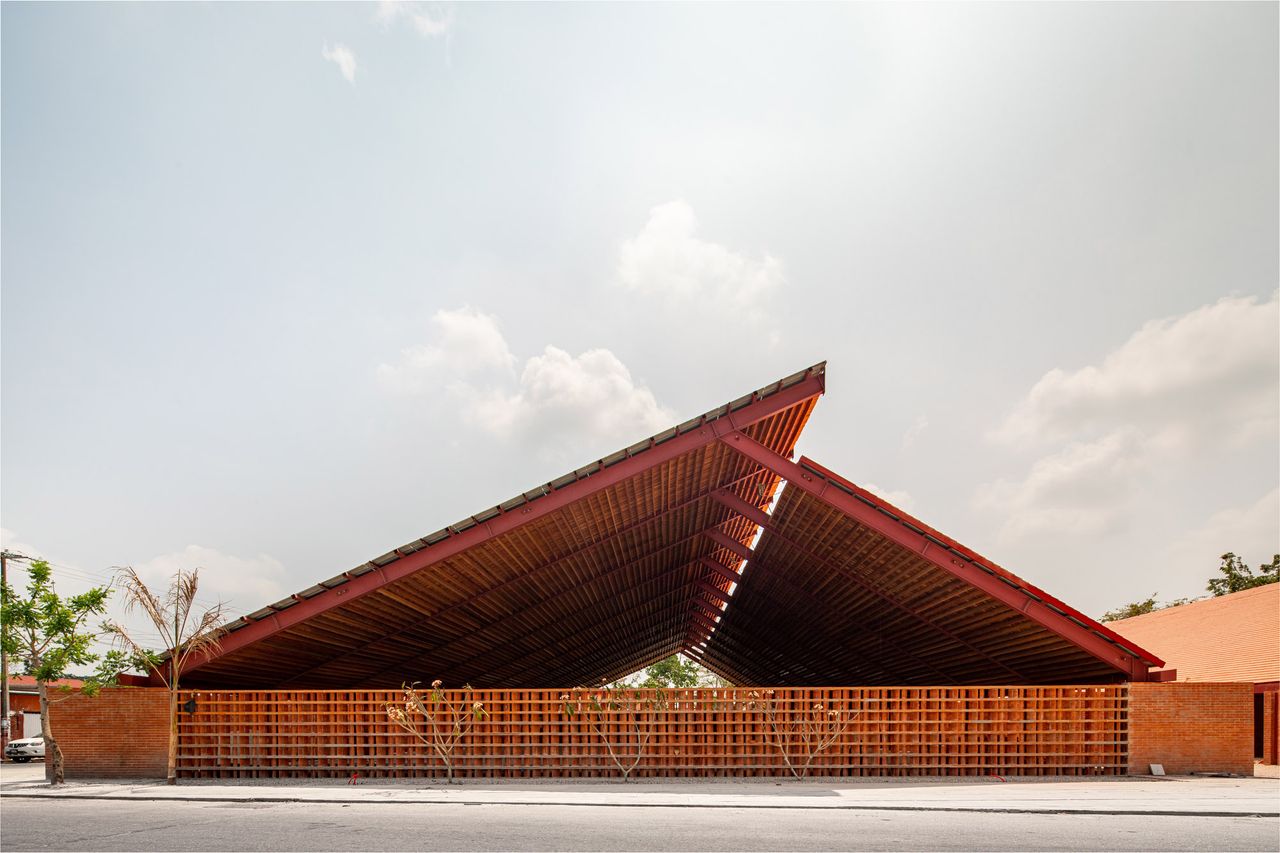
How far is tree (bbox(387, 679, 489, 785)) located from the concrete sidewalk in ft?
2.83

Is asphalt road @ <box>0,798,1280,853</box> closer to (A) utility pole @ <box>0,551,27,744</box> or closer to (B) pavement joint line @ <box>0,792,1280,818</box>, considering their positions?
(B) pavement joint line @ <box>0,792,1280,818</box>

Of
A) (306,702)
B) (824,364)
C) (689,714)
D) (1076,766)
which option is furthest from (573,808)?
(1076,766)

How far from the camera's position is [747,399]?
18906 millimetres

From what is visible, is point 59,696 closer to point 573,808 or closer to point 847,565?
point 573,808

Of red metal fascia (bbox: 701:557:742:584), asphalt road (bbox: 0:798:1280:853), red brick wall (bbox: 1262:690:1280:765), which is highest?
red metal fascia (bbox: 701:557:742:584)

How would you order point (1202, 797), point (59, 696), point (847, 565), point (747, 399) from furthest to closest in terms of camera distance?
1. point (847, 565)
2. point (59, 696)
3. point (747, 399)
4. point (1202, 797)

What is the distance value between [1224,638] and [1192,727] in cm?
1203

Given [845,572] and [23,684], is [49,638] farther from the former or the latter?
[23,684]

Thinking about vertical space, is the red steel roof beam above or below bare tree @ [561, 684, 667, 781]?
above

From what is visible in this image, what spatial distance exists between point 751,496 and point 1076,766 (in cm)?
1148

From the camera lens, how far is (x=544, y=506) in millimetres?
19203

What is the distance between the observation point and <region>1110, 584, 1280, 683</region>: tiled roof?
25.4m

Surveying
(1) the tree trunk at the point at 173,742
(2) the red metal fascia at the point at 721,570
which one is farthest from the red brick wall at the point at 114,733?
(2) the red metal fascia at the point at 721,570

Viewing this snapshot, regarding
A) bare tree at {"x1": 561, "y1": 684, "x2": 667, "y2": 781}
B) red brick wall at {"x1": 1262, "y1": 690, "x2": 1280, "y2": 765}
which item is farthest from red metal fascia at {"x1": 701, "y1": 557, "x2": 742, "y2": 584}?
red brick wall at {"x1": 1262, "y1": 690, "x2": 1280, "y2": 765}
